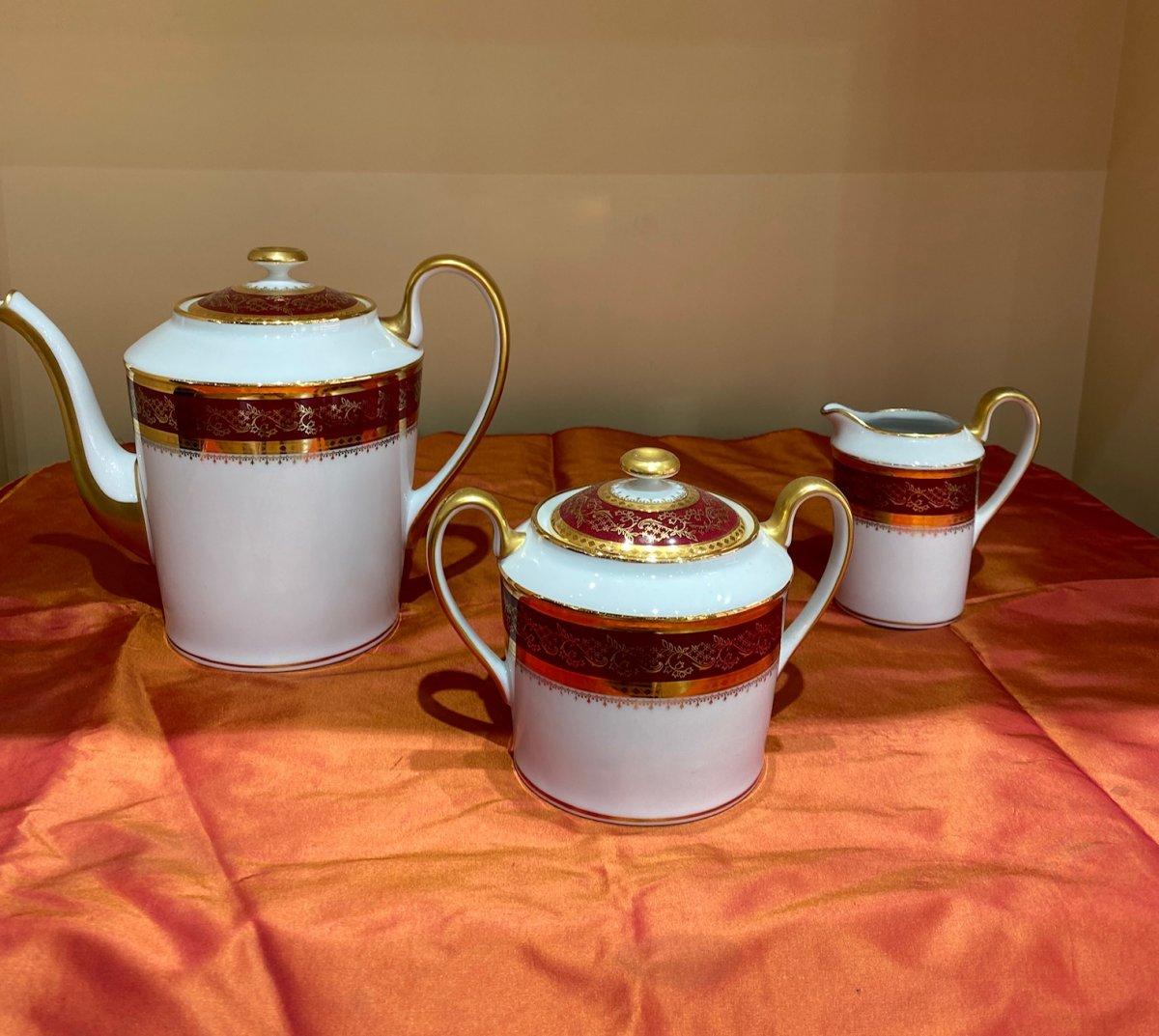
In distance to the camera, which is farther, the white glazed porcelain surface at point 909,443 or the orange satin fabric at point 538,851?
the white glazed porcelain surface at point 909,443

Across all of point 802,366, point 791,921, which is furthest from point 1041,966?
point 802,366

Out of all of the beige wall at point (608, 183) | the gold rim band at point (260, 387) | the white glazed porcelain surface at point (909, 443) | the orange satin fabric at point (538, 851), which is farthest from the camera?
the beige wall at point (608, 183)

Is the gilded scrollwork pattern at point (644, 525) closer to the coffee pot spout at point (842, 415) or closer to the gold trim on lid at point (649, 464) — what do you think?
the gold trim on lid at point (649, 464)

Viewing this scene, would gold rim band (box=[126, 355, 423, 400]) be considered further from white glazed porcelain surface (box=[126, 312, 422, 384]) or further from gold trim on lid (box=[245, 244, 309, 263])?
gold trim on lid (box=[245, 244, 309, 263])

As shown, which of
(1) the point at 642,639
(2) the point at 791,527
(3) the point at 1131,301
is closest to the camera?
(1) the point at 642,639

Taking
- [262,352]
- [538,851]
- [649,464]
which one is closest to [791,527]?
[649,464]

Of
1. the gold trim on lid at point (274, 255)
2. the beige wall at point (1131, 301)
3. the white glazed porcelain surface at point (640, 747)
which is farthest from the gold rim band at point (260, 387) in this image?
the beige wall at point (1131, 301)

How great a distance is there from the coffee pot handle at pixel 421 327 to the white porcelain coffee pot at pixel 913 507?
0.83ft

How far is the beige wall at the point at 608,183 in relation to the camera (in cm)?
127

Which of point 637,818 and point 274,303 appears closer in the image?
point 637,818

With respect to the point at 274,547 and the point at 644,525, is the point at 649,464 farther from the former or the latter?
the point at 274,547

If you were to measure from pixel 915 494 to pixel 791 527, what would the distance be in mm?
181

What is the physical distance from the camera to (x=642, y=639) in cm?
64

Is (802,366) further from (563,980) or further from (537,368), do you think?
(563,980)
